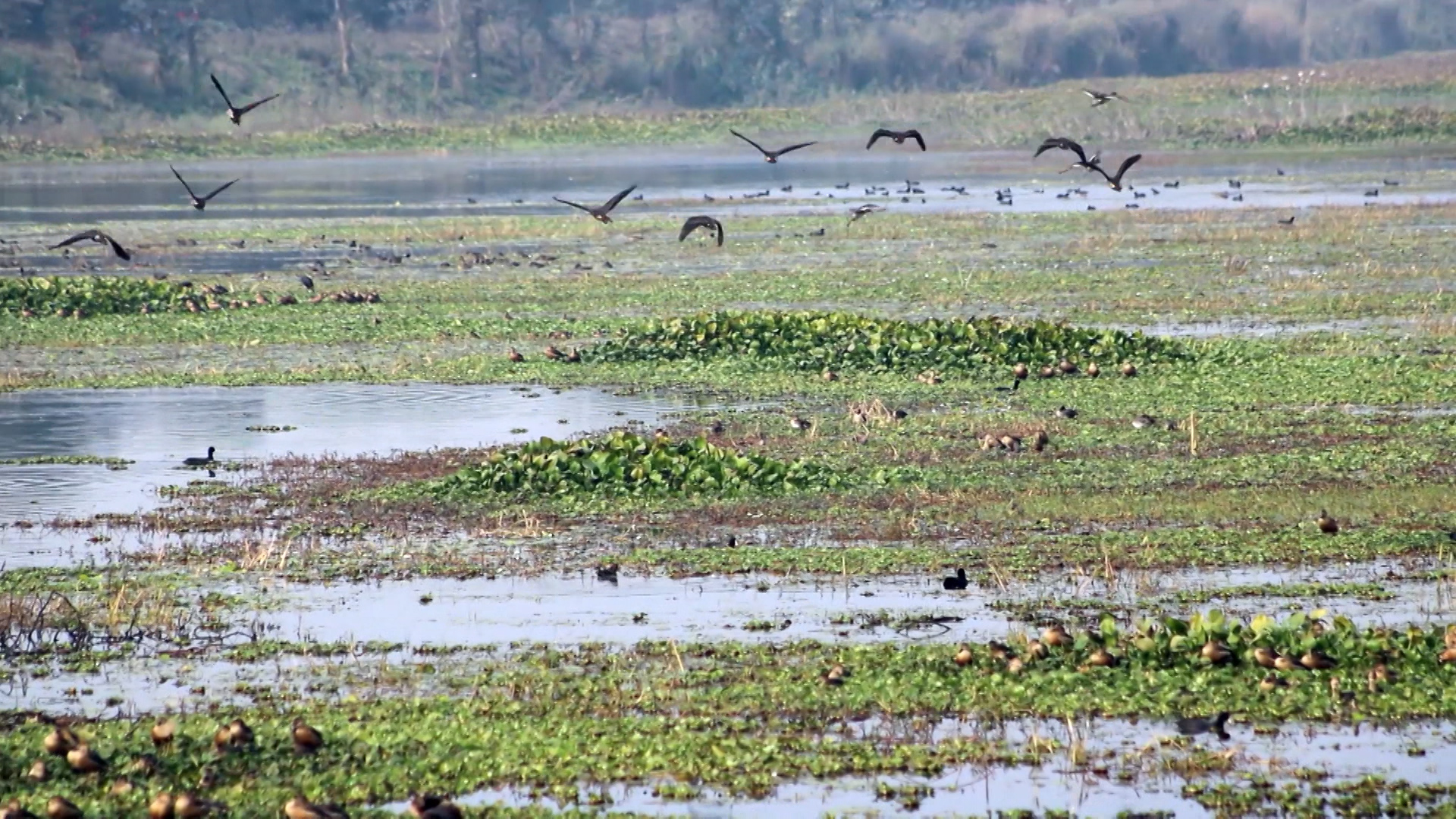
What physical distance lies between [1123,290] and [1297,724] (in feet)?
78.4

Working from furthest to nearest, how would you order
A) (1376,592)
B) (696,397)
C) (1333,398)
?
(696,397), (1333,398), (1376,592)

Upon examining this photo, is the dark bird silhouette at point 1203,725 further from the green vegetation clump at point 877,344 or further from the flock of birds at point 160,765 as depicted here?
the green vegetation clump at point 877,344

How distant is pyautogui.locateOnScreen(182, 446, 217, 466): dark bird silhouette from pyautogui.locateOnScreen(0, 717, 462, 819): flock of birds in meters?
9.16

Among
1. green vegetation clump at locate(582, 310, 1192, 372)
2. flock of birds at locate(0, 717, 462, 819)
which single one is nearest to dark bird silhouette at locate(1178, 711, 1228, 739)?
flock of birds at locate(0, 717, 462, 819)

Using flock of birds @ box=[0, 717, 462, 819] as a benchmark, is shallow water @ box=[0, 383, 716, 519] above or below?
below

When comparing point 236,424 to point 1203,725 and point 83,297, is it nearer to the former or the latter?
point 83,297

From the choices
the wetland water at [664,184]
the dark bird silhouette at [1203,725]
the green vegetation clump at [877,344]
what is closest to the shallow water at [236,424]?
the green vegetation clump at [877,344]

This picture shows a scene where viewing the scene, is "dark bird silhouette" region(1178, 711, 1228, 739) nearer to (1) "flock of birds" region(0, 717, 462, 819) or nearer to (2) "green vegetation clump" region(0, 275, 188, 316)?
(1) "flock of birds" region(0, 717, 462, 819)

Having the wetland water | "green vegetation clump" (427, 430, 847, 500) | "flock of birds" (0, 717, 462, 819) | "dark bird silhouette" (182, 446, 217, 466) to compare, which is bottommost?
the wetland water

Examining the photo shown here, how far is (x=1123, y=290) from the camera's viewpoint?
33.8 metres

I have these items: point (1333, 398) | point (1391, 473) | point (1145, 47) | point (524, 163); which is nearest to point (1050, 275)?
point (1333, 398)

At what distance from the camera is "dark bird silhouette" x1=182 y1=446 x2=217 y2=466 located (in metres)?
19.6

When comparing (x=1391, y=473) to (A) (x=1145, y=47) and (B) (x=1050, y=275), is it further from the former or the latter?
(A) (x=1145, y=47)

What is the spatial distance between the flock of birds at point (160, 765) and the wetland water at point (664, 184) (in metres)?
44.5
